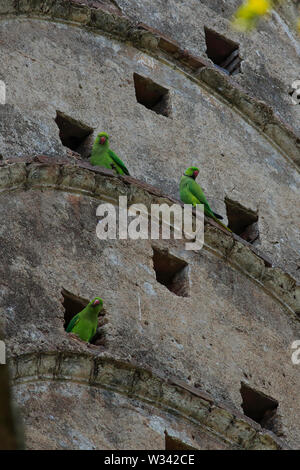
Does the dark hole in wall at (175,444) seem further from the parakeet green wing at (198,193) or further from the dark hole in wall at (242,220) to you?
the dark hole in wall at (242,220)

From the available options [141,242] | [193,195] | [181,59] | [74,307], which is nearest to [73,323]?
[74,307]

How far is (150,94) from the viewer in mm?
16453

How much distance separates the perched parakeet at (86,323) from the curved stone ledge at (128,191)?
187cm

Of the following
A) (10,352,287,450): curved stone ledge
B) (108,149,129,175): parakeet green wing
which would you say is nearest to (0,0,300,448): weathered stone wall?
(10,352,287,450): curved stone ledge

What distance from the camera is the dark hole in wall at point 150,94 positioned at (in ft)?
53.5

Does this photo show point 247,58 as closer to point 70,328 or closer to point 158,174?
point 158,174

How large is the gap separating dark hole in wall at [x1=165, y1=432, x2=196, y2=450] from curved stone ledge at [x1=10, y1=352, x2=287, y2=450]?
359 mm

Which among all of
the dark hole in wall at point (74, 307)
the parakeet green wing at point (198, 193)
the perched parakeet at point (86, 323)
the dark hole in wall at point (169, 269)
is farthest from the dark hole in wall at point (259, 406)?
the parakeet green wing at point (198, 193)

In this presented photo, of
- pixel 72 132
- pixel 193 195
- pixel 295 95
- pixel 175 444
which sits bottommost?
pixel 175 444

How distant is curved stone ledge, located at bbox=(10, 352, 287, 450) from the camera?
34.1 feet

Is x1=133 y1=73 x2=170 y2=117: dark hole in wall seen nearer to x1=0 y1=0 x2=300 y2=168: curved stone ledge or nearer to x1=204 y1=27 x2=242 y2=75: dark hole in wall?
x1=0 y1=0 x2=300 y2=168: curved stone ledge

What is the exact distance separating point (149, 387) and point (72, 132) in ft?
15.2

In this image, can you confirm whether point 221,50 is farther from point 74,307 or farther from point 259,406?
point 74,307

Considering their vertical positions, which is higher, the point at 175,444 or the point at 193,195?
the point at 193,195
